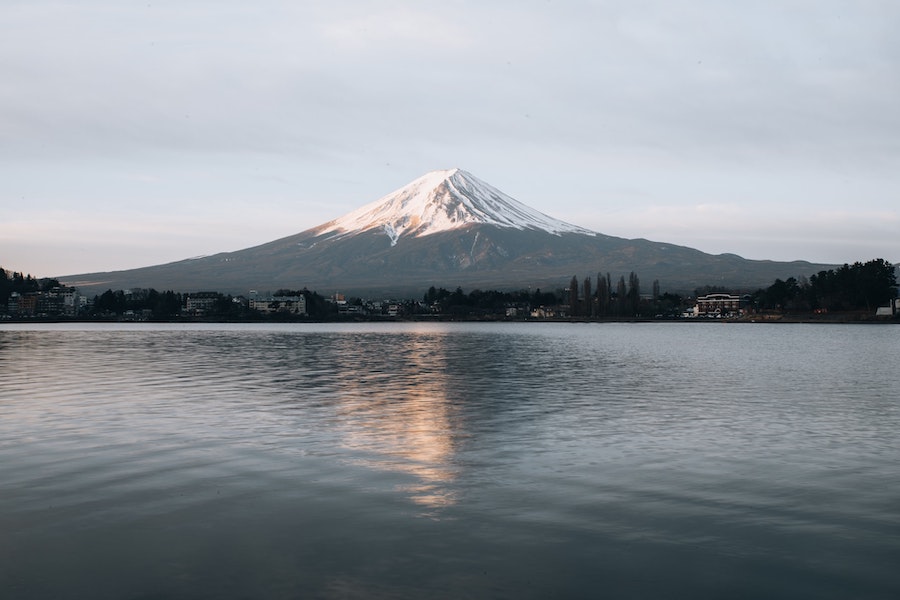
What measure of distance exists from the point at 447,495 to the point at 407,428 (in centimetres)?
1178

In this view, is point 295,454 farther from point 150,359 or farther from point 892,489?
point 150,359

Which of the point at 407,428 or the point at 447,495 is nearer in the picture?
the point at 447,495

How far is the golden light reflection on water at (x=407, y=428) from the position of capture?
853 inches

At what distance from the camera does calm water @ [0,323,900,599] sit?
548 inches

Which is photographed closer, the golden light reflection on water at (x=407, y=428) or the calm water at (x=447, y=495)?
the calm water at (x=447, y=495)

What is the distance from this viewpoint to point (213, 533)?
16.5 m

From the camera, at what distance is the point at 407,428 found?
103 ft

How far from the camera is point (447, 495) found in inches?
782

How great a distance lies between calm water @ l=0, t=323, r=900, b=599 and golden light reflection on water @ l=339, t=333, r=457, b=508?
0.15 meters

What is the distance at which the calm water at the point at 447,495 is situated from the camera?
13.9m

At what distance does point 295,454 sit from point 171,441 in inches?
204

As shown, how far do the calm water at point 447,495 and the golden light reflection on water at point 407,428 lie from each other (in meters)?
0.15

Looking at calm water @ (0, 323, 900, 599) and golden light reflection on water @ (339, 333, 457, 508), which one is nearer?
calm water @ (0, 323, 900, 599)

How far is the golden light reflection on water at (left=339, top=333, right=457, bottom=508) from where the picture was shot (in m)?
21.7
